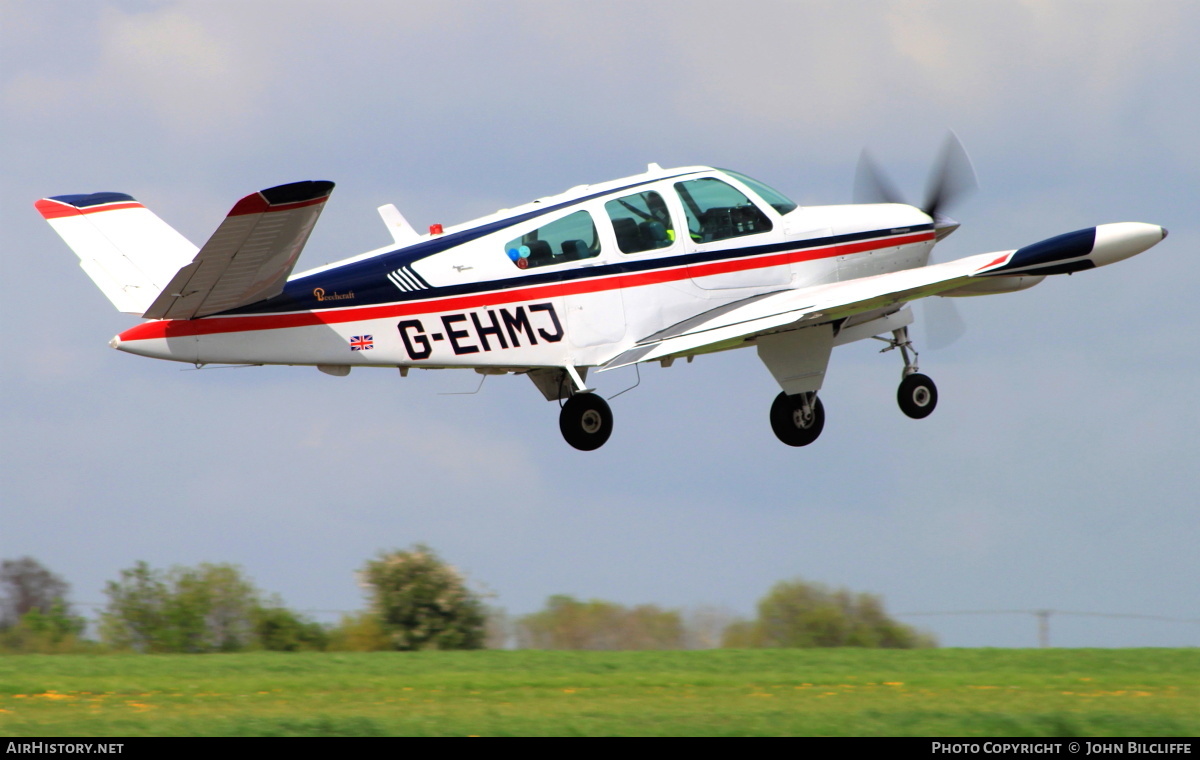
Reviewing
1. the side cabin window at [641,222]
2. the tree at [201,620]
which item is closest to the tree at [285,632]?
the tree at [201,620]

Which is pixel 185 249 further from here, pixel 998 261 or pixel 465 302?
pixel 998 261

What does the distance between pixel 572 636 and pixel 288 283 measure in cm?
784

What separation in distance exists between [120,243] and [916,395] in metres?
9.45

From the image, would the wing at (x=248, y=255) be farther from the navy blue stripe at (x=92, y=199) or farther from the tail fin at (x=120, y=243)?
the navy blue stripe at (x=92, y=199)

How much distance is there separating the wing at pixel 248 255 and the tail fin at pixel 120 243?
158 centimetres

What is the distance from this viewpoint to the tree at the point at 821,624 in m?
20.4

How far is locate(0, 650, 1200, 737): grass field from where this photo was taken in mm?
10172

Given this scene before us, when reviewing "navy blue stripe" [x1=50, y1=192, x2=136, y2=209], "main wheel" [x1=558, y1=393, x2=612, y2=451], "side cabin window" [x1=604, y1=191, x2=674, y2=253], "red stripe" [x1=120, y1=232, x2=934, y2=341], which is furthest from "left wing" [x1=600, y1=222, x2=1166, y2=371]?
"navy blue stripe" [x1=50, y1=192, x2=136, y2=209]

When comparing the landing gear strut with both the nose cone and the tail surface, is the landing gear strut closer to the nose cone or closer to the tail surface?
the nose cone

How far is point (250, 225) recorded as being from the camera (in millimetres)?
12734

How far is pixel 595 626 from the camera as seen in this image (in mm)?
20156

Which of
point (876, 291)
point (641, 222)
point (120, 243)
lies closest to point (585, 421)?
point (641, 222)
